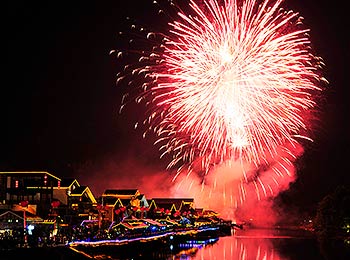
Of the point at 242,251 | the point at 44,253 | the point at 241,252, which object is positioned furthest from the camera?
the point at 242,251

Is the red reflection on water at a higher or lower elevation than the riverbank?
lower

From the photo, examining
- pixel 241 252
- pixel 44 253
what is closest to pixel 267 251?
pixel 241 252

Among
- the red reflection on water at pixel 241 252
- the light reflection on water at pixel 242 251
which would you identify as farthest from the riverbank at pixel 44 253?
the red reflection on water at pixel 241 252

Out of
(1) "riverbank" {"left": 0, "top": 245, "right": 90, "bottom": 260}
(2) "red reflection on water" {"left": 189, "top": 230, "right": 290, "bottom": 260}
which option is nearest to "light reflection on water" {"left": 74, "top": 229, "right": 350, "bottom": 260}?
(2) "red reflection on water" {"left": 189, "top": 230, "right": 290, "bottom": 260}

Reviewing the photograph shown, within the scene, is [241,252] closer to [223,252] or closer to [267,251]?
[223,252]

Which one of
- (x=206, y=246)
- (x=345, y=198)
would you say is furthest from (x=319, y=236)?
(x=206, y=246)

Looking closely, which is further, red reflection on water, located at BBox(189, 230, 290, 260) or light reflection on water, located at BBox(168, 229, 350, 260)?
light reflection on water, located at BBox(168, 229, 350, 260)

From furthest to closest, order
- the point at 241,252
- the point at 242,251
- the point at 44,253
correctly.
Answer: the point at 242,251, the point at 241,252, the point at 44,253

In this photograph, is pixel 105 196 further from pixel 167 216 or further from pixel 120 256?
pixel 120 256

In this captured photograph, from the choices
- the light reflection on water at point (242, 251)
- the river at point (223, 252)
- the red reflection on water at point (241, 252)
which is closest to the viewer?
the river at point (223, 252)

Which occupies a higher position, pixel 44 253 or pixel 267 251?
pixel 44 253

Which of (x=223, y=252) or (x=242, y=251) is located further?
(x=242, y=251)

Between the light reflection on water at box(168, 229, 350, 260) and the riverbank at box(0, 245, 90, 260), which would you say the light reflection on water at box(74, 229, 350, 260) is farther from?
the riverbank at box(0, 245, 90, 260)

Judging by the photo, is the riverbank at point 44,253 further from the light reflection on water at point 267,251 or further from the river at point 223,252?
the light reflection on water at point 267,251
